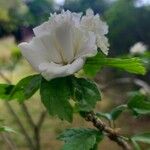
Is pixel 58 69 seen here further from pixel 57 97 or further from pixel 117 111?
pixel 117 111

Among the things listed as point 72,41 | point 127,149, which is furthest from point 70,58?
point 127,149

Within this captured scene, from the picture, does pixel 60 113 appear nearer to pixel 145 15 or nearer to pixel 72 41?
pixel 72 41

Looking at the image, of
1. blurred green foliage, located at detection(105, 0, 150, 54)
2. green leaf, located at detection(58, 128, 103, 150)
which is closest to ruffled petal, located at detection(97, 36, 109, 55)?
green leaf, located at detection(58, 128, 103, 150)

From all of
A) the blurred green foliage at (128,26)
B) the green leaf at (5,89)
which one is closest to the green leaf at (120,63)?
the green leaf at (5,89)

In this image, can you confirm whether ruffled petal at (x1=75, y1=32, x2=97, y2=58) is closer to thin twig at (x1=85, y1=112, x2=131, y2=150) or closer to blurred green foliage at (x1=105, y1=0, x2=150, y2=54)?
thin twig at (x1=85, y1=112, x2=131, y2=150)

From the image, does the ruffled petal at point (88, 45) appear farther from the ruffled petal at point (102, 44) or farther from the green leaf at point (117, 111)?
the green leaf at point (117, 111)

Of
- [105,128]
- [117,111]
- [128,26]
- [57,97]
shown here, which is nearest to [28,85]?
[57,97]
